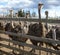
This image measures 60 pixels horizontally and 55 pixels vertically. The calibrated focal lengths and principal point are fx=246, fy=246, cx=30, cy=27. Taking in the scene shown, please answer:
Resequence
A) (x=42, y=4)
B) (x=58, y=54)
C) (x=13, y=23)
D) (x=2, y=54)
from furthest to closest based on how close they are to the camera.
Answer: (x=13, y=23)
(x=42, y=4)
(x=2, y=54)
(x=58, y=54)

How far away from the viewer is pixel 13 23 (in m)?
11.1

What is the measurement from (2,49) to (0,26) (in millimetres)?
2523

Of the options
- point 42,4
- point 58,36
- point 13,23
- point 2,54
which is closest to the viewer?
point 58,36

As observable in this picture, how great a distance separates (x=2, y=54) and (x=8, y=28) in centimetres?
209

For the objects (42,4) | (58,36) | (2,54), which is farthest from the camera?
(42,4)

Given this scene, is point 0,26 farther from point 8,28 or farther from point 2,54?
point 2,54

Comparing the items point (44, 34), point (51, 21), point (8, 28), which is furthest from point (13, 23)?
point (51, 21)

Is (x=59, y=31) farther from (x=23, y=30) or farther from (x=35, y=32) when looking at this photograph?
(x=23, y=30)

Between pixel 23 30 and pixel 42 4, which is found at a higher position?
pixel 42 4

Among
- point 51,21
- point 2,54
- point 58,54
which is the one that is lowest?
point 2,54

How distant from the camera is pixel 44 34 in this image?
8.45m

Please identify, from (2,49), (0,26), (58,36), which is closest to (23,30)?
(2,49)

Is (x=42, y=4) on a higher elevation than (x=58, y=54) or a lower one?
higher

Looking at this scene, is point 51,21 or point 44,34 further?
point 44,34
